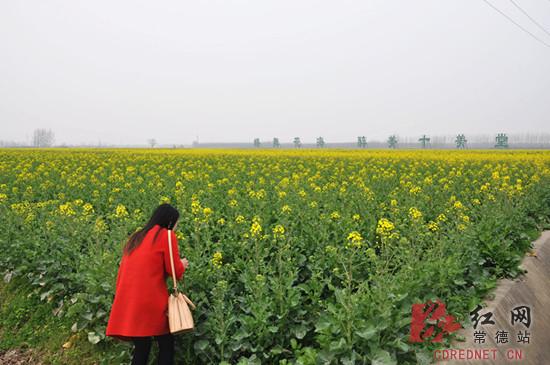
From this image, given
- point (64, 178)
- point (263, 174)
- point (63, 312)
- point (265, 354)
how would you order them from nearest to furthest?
point (265, 354), point (63, 312), point (64, 178), point (263, 174)

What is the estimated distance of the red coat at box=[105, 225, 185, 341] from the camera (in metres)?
3.79

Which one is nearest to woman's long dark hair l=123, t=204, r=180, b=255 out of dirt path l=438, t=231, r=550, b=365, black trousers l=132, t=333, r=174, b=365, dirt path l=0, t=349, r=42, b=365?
black trousers l=132, t=333, r=174, b=365

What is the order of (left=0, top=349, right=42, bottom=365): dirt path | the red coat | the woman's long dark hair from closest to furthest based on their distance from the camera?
the red coat, the woman's long dark hair, (left=0, top=349, right=42, bottom=365): dirt path

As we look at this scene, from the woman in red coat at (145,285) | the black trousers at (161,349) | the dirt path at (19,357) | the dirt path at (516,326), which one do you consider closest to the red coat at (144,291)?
the woman in red coat at (145,285)

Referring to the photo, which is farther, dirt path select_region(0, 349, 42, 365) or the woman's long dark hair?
dirt path select_region(0, 349, 42, 365)

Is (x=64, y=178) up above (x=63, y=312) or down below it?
above

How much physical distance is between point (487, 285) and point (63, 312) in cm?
557

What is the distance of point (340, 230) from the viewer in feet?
21.2

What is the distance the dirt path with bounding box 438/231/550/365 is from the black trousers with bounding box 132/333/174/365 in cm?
261

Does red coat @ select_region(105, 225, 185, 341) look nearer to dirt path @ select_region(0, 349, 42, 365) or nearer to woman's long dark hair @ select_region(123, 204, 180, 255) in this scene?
woman's long dark hair @ select_region(123, 204, 180, 255)

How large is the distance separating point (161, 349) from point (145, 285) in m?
0.74

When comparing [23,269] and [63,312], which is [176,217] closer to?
[63,312]

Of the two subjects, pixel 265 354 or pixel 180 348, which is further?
pixel 180 348

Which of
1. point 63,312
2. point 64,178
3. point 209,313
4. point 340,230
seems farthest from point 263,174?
point 209,313
